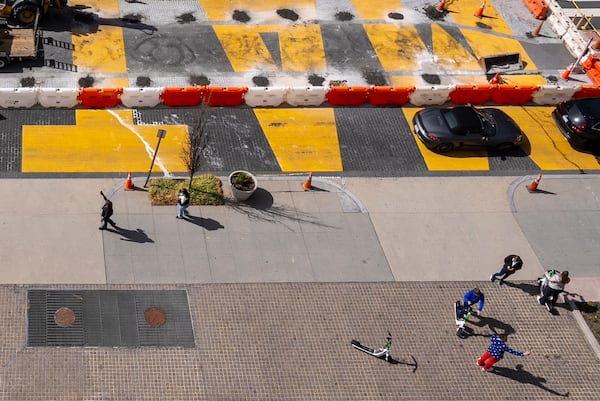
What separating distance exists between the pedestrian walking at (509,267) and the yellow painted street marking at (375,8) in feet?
45.1

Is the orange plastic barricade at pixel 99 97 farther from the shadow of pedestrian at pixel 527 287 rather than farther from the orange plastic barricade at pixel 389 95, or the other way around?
the shadow of pedestrian at pixel 527 287

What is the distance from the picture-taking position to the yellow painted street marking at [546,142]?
22672 mm

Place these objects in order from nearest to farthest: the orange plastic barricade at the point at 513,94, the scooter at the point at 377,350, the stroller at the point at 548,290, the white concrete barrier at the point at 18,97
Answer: the scooter at the point at 377,350, the stroller at the point at 548,290, the white concrete barrier at the point at 18,97, the orange plastic barricade at the point at 513,94

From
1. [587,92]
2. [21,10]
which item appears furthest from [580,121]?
[21,10]

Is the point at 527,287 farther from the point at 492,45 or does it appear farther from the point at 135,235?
the point at 492,45

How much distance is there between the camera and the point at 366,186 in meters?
20.5

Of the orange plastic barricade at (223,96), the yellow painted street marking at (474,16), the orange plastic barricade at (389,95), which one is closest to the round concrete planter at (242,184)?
the orange plastic barricade at (223,96)

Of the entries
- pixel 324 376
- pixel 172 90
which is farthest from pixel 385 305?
pixel 172 90

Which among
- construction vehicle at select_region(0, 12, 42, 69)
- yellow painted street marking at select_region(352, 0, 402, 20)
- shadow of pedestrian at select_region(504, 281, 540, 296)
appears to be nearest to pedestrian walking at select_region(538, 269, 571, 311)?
shadow of pedestrian at select_region(504, 281, 540, 296)

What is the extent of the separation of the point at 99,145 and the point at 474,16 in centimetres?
1750

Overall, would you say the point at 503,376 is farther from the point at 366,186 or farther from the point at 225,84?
the point at 225,84

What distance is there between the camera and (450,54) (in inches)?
1046

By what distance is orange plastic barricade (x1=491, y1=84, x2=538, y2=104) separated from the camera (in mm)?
24141

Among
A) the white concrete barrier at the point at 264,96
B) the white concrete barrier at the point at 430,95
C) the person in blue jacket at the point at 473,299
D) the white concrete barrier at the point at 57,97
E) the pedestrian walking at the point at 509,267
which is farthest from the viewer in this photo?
the white concrete barrier at the point at 430,95
